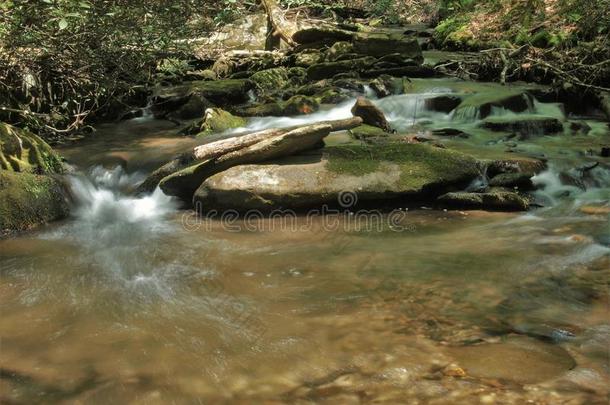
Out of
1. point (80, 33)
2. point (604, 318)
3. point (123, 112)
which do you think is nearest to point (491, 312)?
point (604, 318)

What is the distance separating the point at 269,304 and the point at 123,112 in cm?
902

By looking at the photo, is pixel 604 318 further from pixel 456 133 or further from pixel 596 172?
pixel 456 133

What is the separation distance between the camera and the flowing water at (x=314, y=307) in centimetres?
274

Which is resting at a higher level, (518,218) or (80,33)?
(80,33)

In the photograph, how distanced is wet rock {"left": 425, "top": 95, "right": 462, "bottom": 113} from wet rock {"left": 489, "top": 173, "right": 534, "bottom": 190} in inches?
169

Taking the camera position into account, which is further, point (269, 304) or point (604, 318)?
point (269, 304)

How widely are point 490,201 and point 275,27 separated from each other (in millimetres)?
13581

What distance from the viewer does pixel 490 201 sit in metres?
5.73

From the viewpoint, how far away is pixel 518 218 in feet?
17.9

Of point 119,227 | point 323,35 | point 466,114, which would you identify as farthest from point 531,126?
point 323,35

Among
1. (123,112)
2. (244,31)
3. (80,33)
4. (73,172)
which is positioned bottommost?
(73,172)

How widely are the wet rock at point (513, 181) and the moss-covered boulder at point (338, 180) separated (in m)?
0.26

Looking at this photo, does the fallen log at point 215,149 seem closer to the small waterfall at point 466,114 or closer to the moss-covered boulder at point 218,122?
the moss-covered boulder at point 218,122

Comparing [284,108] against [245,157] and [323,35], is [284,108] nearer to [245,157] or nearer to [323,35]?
[245,157]
